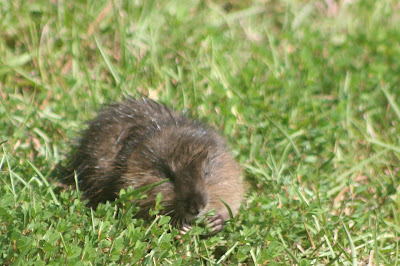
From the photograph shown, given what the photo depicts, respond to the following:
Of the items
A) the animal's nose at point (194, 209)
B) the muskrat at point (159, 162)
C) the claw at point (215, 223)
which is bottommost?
the claw at point (215, 223)

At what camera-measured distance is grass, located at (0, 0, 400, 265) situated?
422 centimetres

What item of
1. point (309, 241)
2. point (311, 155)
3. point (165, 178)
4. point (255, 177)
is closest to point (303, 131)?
point (311, 155)

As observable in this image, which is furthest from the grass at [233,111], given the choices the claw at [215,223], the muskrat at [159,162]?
the muskrat at [159,162]

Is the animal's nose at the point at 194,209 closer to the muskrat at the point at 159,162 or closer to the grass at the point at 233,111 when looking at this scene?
the muskrat at the point at 159,162

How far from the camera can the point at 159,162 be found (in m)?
4.55

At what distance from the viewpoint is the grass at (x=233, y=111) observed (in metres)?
4.22

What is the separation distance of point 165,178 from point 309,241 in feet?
3.93

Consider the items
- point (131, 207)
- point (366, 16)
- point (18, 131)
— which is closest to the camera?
point (131, 207)

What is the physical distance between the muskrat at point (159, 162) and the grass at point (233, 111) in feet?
0.64

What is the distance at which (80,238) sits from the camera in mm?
4031

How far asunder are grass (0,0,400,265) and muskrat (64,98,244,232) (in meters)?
0.20

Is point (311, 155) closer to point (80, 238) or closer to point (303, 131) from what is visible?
point (303, 131)

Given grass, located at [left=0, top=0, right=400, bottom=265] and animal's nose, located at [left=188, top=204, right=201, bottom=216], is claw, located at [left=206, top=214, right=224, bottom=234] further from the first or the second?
animal's nose, located at [left=188, top=204, right=201, bottom=216]

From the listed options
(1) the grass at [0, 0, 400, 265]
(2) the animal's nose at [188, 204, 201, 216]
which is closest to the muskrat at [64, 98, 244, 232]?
(2) the animal's nose at [188, 204, 201, 216]
